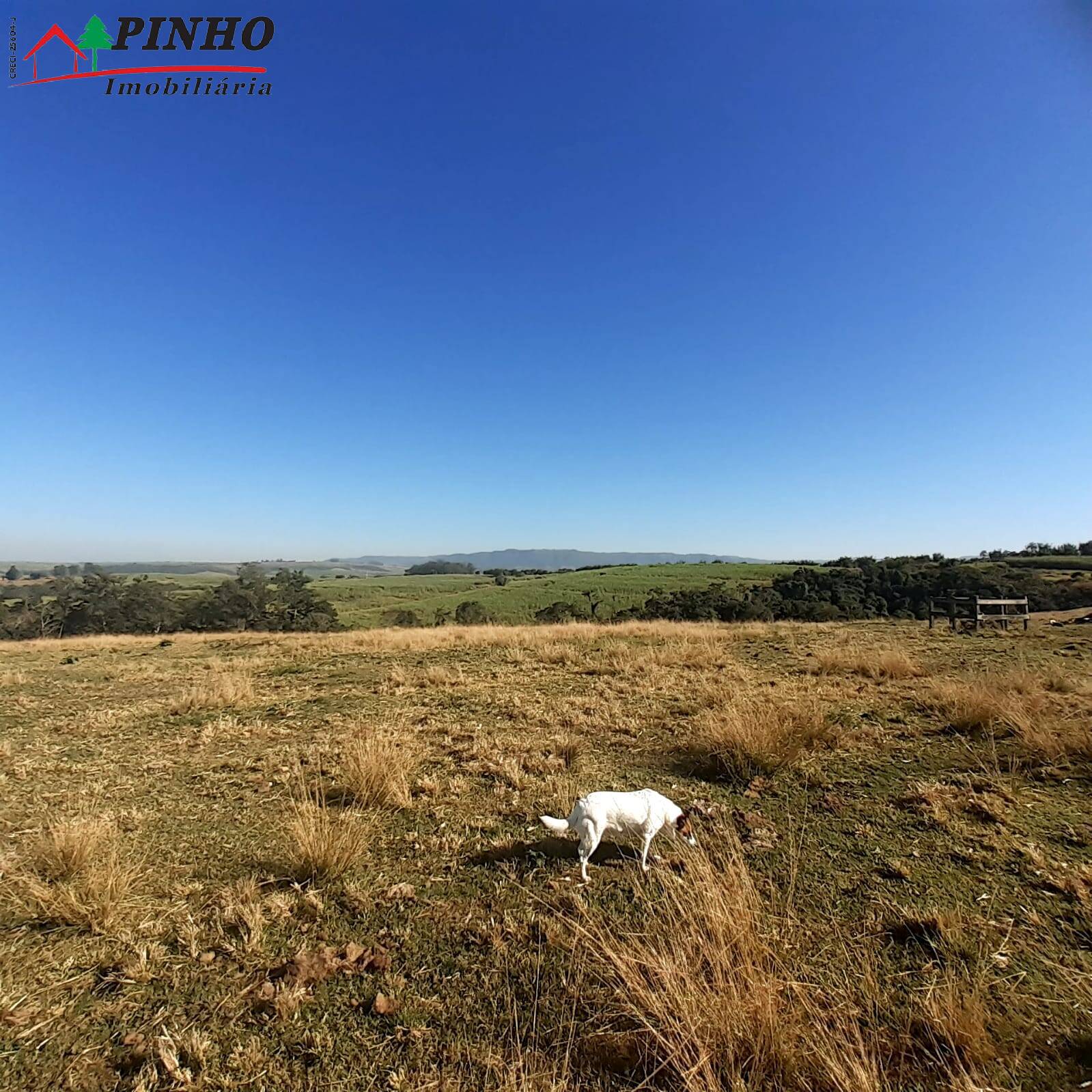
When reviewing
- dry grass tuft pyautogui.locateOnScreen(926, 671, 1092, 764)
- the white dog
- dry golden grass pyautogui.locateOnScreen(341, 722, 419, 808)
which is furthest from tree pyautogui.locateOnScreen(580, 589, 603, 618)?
the white dog

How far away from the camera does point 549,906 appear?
10.4 ft

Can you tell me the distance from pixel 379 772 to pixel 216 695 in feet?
19.9

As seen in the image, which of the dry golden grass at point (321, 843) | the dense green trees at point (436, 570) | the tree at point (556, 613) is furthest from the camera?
the dense green trees at point (436, 570)

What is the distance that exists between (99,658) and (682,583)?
176 feet

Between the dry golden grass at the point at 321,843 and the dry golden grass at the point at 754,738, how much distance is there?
3577mm

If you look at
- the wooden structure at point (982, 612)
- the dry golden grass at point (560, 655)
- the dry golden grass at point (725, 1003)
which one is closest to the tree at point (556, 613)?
the dry golden grass at point (560, 655)

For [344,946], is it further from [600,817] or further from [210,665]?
[210,665]

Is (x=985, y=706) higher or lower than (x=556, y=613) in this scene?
higher

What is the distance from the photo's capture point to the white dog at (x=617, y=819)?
11.4 feet

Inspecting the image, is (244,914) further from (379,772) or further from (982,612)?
(982,612)

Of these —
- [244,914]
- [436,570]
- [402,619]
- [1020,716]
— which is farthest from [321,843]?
[436,570]

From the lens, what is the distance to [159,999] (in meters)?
2.50

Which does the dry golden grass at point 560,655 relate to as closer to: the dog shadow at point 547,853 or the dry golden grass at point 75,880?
the dog shadow at point 547,853

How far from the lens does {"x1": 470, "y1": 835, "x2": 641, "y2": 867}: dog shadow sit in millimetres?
3742
